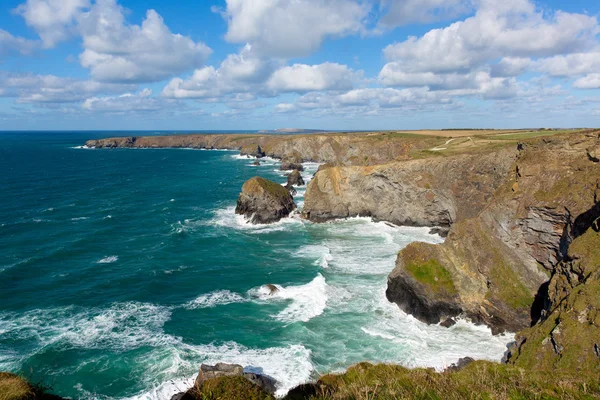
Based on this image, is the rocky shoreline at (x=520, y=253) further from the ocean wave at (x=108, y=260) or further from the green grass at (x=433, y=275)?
the ocean wave at (x=108, y=260)

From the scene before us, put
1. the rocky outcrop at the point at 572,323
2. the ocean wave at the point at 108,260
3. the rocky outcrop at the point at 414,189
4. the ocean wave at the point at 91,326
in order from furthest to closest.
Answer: the rocky outcrop at the point at 414,189
the ocean wave at the point at 108,260
the ocean wave at the point at 91,326
the rocky outcrop at the point at 572,323

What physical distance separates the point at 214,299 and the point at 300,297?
8.39 metres

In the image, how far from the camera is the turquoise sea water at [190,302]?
2700cm

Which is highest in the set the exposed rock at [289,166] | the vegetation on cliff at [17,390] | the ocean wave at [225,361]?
the vegetation on cliff at [17,390]

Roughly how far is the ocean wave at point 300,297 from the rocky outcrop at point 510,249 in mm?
6844

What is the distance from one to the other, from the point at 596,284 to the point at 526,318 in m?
8.66

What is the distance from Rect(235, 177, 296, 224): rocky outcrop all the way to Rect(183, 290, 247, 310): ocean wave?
27.0 metres

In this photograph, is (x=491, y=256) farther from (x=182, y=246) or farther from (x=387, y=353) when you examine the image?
(x=182, y=246)

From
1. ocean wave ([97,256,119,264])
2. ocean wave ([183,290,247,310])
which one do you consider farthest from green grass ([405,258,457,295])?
ocean wave ([97,256,119,264])

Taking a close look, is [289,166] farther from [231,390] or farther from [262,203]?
[231,390]

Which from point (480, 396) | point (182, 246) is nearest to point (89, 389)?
point (480, 396)

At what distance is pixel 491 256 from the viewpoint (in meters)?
32.4

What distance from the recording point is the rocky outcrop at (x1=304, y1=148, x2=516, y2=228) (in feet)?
173

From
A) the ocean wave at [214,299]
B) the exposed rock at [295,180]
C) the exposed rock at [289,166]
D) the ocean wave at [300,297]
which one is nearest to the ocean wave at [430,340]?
the ocean wave at [300,297]
